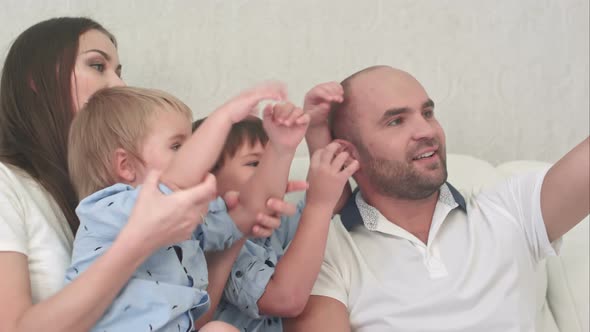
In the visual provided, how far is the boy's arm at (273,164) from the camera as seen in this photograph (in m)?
1.13

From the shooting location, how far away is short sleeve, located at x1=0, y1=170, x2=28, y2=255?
3.38ft

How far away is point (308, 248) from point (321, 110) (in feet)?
1.24

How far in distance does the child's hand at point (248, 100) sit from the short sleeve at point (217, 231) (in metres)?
0.25

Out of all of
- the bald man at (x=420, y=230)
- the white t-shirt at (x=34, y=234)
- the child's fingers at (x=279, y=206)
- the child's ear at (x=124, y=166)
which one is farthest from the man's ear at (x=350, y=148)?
the white t-shirt at (x=34, y=234)

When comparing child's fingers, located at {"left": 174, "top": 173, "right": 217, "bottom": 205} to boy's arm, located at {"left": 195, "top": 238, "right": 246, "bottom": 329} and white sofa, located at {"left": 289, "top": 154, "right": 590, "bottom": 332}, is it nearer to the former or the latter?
boy's arm, located at {"left": 195, "top": 238, "right": 246, "bottom": 329}

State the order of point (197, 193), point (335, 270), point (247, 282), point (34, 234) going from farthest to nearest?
point (335, 270) → point (247, 282) → point (34, 234) → point (197, 193)

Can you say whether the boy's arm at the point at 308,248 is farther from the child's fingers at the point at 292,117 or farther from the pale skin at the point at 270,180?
the child's fingers at the point at 292,117

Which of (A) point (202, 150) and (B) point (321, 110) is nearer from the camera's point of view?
(A) point (202, 150)

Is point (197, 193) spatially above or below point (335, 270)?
above

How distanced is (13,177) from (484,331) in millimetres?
1012

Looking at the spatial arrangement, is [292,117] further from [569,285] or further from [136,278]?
[569,285]

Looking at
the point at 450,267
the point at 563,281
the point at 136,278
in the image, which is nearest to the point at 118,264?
the point at 136,278

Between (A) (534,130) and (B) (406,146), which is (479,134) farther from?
(B) (406,146)

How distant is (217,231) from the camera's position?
1159 mm
